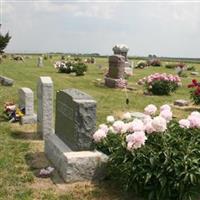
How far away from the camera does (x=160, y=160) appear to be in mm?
6895

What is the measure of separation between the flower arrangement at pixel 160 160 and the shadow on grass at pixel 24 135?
3973mm

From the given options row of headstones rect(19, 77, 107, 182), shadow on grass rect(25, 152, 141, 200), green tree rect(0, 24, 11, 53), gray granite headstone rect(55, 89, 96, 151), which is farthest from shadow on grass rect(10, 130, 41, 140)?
green tree rect(0, 24, 11, 53)

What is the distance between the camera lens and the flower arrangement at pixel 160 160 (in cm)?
671

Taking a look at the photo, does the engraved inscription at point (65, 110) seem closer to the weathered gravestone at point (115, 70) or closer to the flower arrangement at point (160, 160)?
the flower arrangement at point (160, 160)

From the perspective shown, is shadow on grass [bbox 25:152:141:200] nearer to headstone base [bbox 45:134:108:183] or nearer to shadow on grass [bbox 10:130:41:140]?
headstone base [bbox 45:134:108:183]

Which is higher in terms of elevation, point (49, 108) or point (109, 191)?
point (49, 108)

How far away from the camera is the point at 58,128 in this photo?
949cm

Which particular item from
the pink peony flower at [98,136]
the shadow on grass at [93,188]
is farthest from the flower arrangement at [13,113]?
the pink peony flower at [98,136]

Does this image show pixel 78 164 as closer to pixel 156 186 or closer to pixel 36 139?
pixel 156 186

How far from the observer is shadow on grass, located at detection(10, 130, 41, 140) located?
11.3m

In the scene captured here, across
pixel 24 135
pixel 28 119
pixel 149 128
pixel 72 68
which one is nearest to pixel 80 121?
pixel 149 128

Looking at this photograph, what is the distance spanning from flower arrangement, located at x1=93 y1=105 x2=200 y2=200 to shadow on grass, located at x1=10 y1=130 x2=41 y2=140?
397 centimetres

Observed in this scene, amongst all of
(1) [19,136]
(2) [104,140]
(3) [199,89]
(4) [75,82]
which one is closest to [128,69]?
(4) [75,82]

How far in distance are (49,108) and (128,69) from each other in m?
22.3
